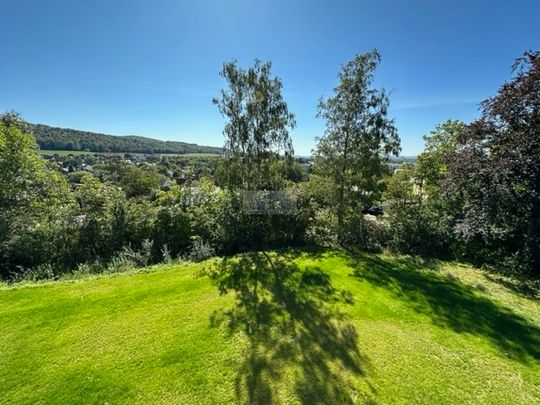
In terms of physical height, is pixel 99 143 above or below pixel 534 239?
above

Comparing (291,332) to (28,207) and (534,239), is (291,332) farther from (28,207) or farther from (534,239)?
(28,207)

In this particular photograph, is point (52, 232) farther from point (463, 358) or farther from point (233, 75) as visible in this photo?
point (463, 358)

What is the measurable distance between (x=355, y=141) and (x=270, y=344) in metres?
7.42

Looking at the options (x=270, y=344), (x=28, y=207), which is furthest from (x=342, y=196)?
(x=28, y=207)

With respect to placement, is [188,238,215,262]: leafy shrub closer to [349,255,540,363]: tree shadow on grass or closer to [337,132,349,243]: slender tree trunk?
[349,255,540,363]: tree shadow on grass

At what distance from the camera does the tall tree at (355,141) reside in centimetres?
962

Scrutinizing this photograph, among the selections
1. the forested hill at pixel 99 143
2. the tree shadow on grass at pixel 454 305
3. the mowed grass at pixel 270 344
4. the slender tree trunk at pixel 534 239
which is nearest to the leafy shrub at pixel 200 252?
the mowed grass at pixel 270 344

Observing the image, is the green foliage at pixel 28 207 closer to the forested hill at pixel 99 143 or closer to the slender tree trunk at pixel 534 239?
the slender tree trunk at pixel 534 239

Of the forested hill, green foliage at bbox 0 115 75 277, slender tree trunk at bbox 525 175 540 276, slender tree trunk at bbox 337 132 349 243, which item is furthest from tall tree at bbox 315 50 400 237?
the forested hill

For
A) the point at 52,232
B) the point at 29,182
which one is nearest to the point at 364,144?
the point at 52,232

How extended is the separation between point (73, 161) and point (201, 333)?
223ft

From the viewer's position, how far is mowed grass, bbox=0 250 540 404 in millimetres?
3561

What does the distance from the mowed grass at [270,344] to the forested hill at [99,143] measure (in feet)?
190

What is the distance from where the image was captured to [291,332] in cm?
475
